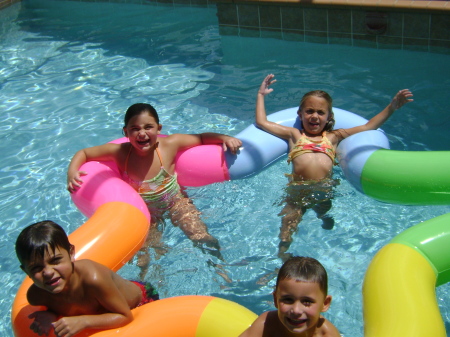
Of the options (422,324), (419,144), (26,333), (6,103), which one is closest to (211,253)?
(26,333)

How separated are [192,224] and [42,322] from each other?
1344 millimetres

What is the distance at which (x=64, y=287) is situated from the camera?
251 centimetres

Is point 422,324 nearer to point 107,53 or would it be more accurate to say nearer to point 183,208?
Answer: point 183,208

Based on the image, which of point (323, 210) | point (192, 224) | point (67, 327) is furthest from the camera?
point (323, 210)

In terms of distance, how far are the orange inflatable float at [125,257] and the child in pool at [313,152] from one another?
1.01 meters

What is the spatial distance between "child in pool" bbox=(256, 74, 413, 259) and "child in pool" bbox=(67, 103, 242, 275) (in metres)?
0.44

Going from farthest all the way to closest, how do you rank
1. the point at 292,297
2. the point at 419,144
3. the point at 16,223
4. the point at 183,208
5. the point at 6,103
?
1. the point at 6,103
2. the point at 419,144
3. the point at 16,223
4. the point at 183,208
5. the point at 292,297

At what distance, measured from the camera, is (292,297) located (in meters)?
2.21

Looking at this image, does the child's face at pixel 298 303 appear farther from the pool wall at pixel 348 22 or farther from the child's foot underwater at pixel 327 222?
the pool wall at pixel 348 22

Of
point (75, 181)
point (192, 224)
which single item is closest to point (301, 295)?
point (192, 224)

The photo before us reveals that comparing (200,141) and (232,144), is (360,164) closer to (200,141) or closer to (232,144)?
(232,144)

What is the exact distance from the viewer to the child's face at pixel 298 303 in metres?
2.21

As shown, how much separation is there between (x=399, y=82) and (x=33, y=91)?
4.02 meters

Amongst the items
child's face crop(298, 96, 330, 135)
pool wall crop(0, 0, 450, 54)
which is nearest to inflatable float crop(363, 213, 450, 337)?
child's face crop(298, 96, 330, 135)
